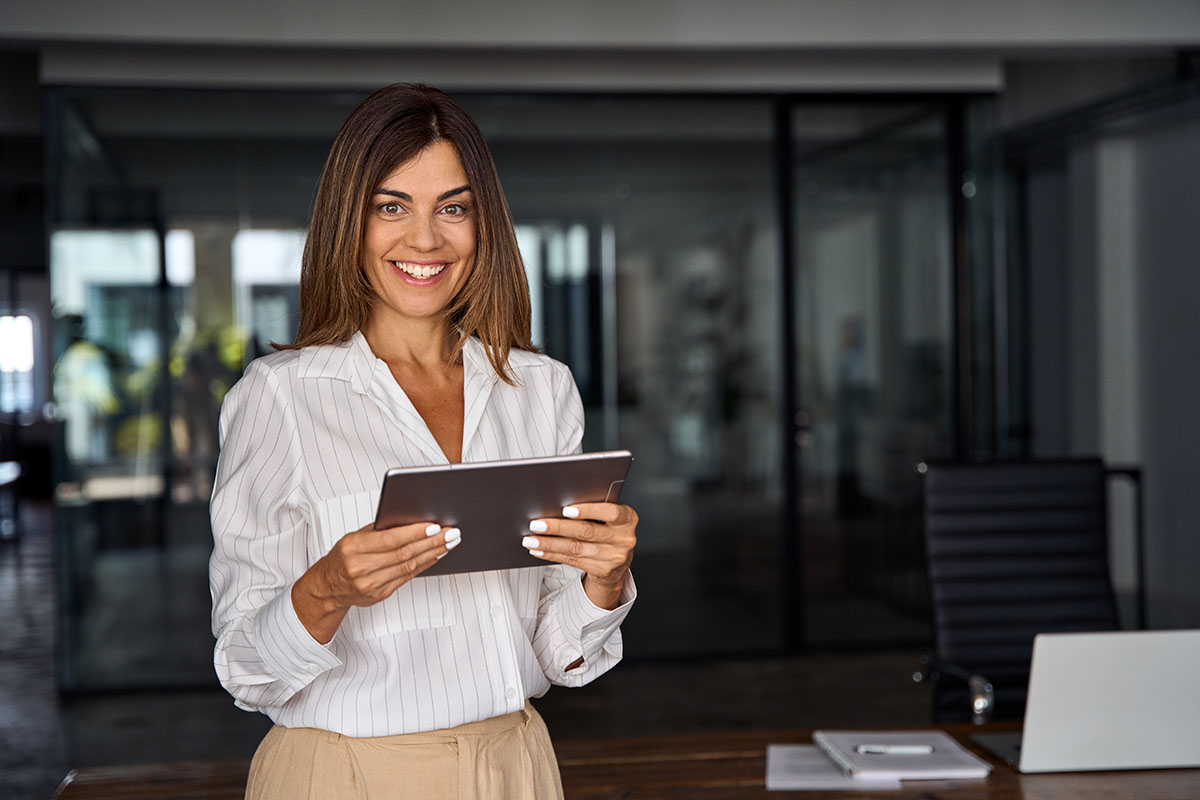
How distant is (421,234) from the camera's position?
1380 mm

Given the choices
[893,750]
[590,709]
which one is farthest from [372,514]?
[590,709]

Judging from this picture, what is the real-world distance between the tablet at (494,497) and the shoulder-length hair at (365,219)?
33cm

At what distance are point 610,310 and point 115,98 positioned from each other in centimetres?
246

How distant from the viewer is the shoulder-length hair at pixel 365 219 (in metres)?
1.36

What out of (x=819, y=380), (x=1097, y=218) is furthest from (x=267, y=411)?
(x=1097, y=218)

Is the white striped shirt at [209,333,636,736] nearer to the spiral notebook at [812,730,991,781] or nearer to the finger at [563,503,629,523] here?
the finger at [563,503,629,523]

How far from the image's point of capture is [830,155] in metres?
5.67

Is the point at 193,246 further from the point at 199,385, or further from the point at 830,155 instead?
the point at 830,155

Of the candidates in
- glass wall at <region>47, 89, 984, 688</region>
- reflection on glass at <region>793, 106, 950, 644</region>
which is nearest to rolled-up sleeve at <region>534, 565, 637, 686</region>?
glass wall at <region>47, 89, 984, 688</region>

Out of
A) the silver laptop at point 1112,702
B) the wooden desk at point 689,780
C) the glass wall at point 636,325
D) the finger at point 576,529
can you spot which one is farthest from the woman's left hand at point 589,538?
the glass wall at point 636,325

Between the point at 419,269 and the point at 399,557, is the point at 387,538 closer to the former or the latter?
the point at 399,557

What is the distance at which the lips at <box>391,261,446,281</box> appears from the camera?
1400mm

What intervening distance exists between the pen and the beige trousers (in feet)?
2.50

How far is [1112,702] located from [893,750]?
0.35 meters
